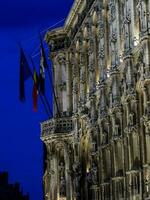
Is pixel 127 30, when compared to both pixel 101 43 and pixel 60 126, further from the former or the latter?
pixel 60 126

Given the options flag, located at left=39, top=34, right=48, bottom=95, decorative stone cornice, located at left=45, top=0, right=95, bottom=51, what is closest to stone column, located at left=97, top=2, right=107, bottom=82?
decorative stone cornice, located at left=45, top=0, right=95, bottom=51

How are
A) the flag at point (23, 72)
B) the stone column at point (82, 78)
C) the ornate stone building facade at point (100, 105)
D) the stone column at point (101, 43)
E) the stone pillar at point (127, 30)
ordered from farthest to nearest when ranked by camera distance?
the flag at point (23, 72), the stone column at point (82, 78), the stone column at point (101, 43), the stone pillar at point (127, 30), the ornate stone building facade at point (100, 105)

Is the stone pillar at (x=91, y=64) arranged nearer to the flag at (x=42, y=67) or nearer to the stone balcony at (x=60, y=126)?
the flag at (x=42, y=67)

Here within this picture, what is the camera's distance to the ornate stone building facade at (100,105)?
87.0ft

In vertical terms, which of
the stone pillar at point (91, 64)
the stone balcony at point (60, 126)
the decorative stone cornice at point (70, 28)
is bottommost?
the stone balcony at point (60, 126)

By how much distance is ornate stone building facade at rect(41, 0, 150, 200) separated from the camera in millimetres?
26531

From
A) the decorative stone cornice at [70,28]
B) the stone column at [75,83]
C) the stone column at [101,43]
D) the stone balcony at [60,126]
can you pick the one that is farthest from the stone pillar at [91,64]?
the stone balcony at [60,126]

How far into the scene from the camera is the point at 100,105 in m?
32.9

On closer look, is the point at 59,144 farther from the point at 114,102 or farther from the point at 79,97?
the point at 114,102

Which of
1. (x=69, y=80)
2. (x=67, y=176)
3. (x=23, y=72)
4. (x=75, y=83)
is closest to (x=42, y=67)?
(x=23, y=72)

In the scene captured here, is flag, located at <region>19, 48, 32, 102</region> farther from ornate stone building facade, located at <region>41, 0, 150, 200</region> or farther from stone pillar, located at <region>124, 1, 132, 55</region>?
stone pillar, located at <region>124, 1, 132, 55</region>

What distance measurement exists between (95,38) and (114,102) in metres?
7.07

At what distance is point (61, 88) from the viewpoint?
44.6 metres

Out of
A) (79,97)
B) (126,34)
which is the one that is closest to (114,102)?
(126,34)
